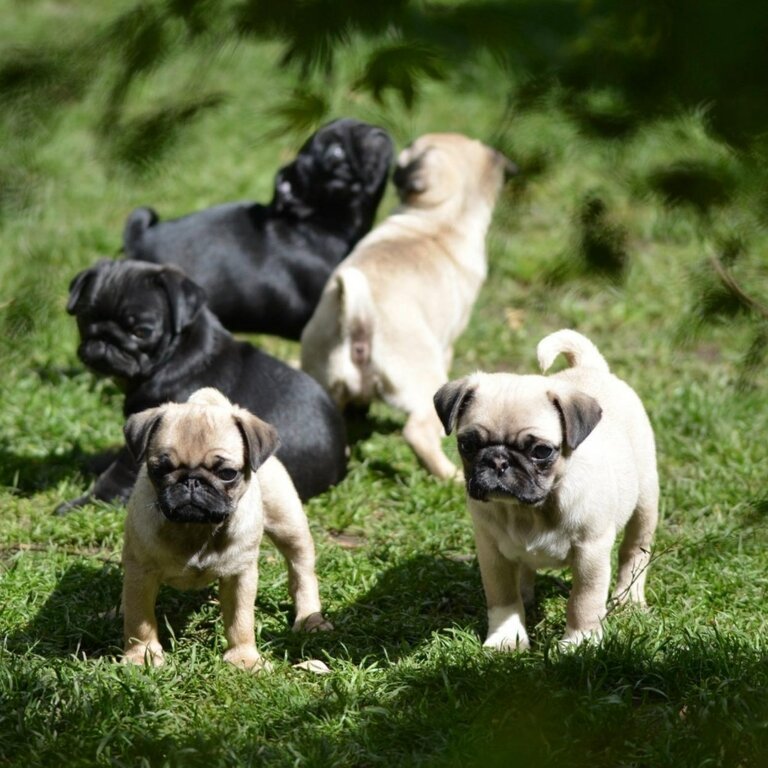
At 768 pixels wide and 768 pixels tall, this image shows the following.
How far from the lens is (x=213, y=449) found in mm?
4402

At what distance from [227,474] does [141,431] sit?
→ 0.37m

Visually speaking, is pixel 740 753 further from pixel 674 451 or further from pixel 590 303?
pixel 590 303

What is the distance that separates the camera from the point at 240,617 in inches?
182

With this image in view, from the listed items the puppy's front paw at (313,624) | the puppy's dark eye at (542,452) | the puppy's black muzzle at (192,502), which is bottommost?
the puppy's front paw at (313,624)

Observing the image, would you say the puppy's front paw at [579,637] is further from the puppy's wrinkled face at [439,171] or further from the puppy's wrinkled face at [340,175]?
the puppy's wrinkled face at [340,175]

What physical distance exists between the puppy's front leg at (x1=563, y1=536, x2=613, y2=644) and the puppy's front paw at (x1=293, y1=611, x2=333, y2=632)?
3.26 ft

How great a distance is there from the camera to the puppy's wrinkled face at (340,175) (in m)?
7.79

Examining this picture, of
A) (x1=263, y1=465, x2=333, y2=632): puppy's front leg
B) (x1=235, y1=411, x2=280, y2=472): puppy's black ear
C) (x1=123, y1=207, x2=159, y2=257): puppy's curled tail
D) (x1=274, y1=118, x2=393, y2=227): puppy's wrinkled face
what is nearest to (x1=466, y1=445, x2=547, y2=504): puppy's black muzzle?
(x1=235, y1=411, x2=280, y2=472): puppy's black ear

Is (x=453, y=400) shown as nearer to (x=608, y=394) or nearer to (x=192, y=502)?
(x=608, y=394)

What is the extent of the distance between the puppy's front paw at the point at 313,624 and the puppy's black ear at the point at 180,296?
181cm

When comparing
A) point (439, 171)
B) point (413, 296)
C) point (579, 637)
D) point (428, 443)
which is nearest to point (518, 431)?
point (579, 637)

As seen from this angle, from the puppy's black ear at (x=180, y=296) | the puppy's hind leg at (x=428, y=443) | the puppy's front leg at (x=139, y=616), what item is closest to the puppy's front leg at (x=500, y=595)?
the puppy's front leg at (x=139, y=616)

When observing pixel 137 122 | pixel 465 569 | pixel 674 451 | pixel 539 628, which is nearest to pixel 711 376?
pixel 674 451

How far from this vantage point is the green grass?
2629 millimetres
